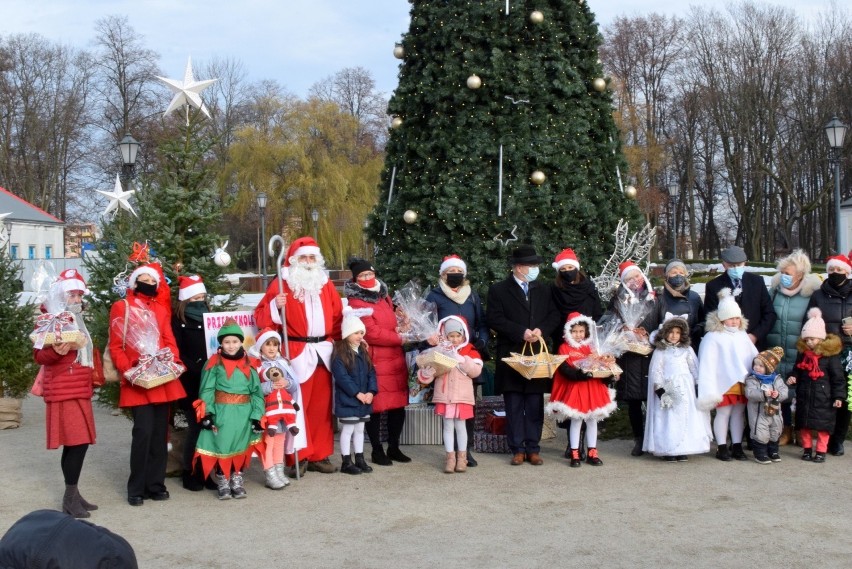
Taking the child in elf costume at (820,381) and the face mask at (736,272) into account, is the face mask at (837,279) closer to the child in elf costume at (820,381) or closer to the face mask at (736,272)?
the child in elf costume at (820,381)

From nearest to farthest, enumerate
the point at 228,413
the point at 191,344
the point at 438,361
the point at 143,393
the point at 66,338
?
the point at 66,338 < the point at 143,393 < the point at 228,413 < the point at 191,344 < the point at 438,361

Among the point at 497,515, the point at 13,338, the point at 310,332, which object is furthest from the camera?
the point at 13,338

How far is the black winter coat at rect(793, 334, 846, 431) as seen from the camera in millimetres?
8156

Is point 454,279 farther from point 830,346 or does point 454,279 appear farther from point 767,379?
point 830,346

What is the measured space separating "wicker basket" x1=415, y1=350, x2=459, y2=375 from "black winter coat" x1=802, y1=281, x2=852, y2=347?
3.39 meters

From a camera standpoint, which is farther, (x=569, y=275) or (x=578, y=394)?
(x=569, y=275)

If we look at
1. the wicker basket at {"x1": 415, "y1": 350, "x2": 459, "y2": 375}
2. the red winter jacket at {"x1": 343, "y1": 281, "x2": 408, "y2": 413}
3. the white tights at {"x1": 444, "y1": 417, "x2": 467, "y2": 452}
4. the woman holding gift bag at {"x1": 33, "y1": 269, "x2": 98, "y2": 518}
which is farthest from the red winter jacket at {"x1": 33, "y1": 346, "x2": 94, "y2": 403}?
the white tights at {"x1": 444, "y1": 417, "x2": 467, "y2": 452}

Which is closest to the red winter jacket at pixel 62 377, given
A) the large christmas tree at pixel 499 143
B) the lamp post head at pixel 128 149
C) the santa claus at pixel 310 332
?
the santa claus at pixel 310 332

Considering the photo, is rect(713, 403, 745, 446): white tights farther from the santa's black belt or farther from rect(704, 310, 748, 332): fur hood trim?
the santa's black belt

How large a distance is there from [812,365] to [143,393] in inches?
224

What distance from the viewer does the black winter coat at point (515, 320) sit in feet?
27.6

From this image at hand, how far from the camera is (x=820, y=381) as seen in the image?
8.22 meters

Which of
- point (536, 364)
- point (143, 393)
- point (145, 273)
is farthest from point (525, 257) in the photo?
point (143, 393)

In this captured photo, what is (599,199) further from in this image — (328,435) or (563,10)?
(328,435)
